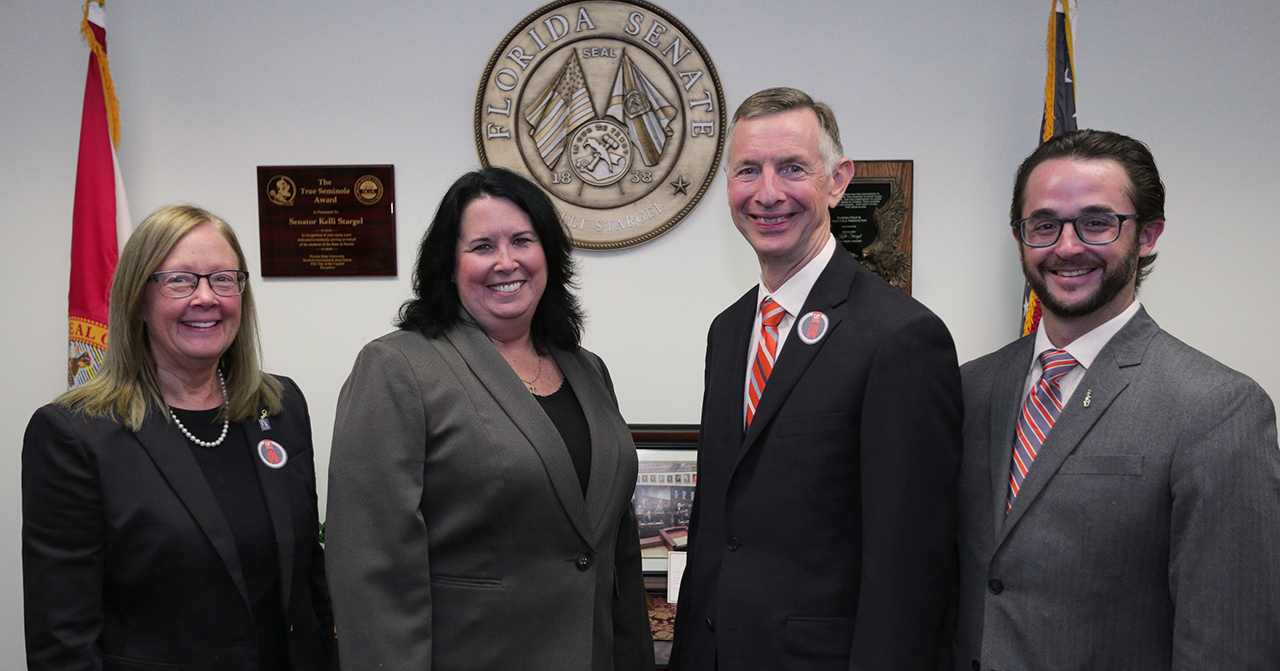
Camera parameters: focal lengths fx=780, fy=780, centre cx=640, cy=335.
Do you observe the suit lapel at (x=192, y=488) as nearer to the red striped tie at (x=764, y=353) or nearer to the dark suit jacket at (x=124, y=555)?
the dark suit jacket at (x=124, y=555)

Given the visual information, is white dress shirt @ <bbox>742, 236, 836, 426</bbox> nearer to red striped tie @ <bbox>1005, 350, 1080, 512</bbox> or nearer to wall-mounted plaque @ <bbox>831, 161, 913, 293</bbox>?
red striped tie @ <bbox>1005, 350, 1080, 512</bbox>

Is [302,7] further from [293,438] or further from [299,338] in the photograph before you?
[293,438]

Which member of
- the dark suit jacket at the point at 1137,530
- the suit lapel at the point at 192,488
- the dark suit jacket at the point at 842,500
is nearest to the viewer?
the dark suit jacket at the point at 1137,530

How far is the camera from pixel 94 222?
9.35 ft

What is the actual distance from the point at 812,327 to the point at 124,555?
4.64 ft

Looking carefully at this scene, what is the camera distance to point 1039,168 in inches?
58.3

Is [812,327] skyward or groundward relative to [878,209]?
groundward

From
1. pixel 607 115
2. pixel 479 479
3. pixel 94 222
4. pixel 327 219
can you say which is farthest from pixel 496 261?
pixel 94 222

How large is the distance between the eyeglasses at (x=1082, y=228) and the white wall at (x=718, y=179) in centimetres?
148

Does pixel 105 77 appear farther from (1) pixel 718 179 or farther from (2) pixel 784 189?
(2) pixel 784 189

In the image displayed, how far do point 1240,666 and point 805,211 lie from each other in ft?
3.40

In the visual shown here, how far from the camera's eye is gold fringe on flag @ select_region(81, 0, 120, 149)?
2.80 metres

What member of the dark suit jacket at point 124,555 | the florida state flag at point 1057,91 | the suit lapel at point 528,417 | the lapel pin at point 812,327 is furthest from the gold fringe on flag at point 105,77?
the florida state flag at point 1057,91

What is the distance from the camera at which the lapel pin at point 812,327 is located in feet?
4.86
